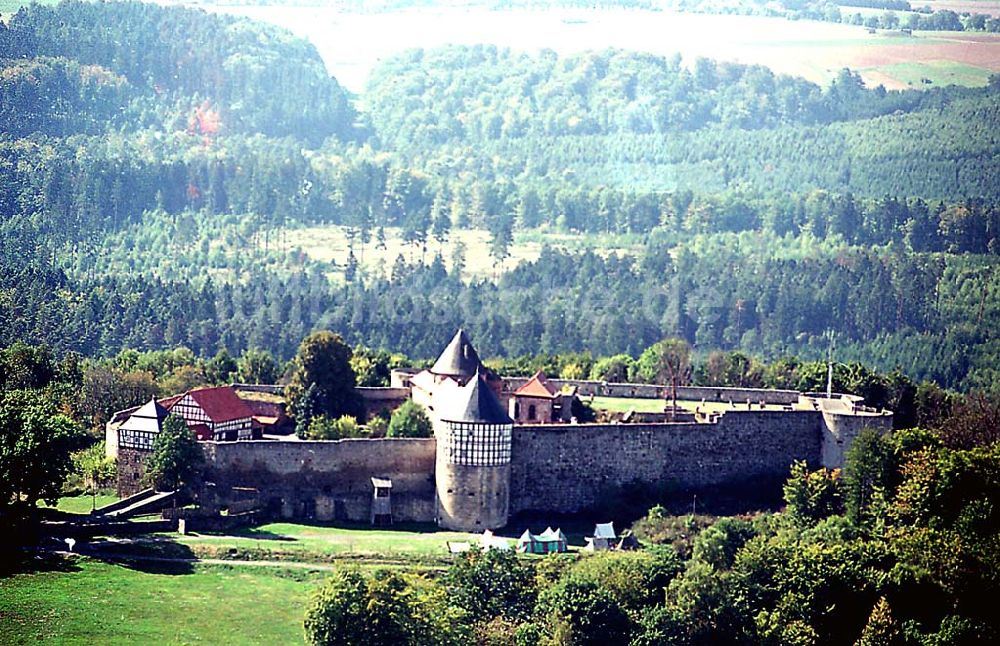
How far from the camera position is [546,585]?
167 ft

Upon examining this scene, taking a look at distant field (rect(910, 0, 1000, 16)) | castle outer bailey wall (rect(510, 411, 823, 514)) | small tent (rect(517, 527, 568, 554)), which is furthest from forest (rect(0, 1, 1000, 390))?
small tent (rect(517, 527, 568, 554))

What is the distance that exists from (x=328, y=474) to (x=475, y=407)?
4305 mm

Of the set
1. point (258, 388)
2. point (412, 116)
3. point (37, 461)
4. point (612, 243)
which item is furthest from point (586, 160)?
point (37, 461)

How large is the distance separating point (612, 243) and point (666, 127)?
30728 mm

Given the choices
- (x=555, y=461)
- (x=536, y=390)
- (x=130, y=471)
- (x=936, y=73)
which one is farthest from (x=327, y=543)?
(x=936, y=73)

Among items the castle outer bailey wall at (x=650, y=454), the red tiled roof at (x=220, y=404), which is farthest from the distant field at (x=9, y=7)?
the castle outer bailey wall at (x=650, y=454)

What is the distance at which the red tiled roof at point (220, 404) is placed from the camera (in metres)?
59.0

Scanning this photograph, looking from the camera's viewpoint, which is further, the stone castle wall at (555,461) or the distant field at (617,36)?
the distant field at (617,36)

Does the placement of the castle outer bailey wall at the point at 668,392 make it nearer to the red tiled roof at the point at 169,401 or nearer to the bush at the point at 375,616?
the red tiled roof at the point at 169,401

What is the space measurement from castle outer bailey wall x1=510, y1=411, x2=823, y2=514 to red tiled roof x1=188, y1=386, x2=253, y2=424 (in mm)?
8089

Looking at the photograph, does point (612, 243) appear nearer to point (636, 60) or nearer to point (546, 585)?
point (636, 60)

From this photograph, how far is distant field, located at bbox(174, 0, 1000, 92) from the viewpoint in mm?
122375

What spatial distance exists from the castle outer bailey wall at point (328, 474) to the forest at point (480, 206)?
23031 mm

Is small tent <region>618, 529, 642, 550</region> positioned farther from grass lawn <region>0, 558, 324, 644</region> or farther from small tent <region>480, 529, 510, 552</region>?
grass lawn <region>0, 558, 324, 644</region>
